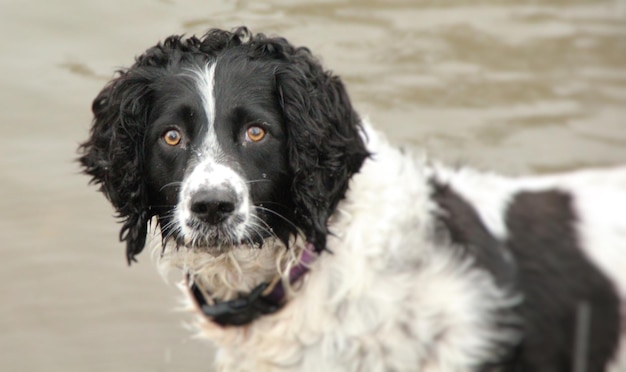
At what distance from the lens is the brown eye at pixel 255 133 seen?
431cm

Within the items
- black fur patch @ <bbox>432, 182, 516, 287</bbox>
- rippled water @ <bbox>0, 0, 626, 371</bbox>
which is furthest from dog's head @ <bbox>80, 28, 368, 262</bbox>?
rippled water @ <bbox>0, 0, 626, 371</bbox>

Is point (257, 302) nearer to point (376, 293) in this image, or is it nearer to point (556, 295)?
point (376, 293)

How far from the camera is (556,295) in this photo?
4.56 meters

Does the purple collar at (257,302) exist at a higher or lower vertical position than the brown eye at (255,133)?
lower

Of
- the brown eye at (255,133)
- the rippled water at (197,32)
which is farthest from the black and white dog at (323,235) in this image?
the rippled water at (197,32)

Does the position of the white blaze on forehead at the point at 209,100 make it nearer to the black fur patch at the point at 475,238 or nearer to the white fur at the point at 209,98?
the white fur at the point at 209,98

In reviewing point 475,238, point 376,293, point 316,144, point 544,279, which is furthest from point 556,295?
point 316,144

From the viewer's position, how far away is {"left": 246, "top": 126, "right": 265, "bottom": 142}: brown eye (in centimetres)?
431

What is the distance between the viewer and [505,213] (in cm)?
466

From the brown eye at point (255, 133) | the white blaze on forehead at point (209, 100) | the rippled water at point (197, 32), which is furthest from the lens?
the rippled water at point (197, 32)

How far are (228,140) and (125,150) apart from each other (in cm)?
48

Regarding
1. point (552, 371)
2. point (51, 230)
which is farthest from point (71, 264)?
point (552, 371)

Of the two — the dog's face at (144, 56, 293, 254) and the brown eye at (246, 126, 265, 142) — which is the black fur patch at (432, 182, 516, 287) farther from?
the brown eye at (246, 126, 265, 142)

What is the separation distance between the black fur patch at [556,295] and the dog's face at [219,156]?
3.18 ft
